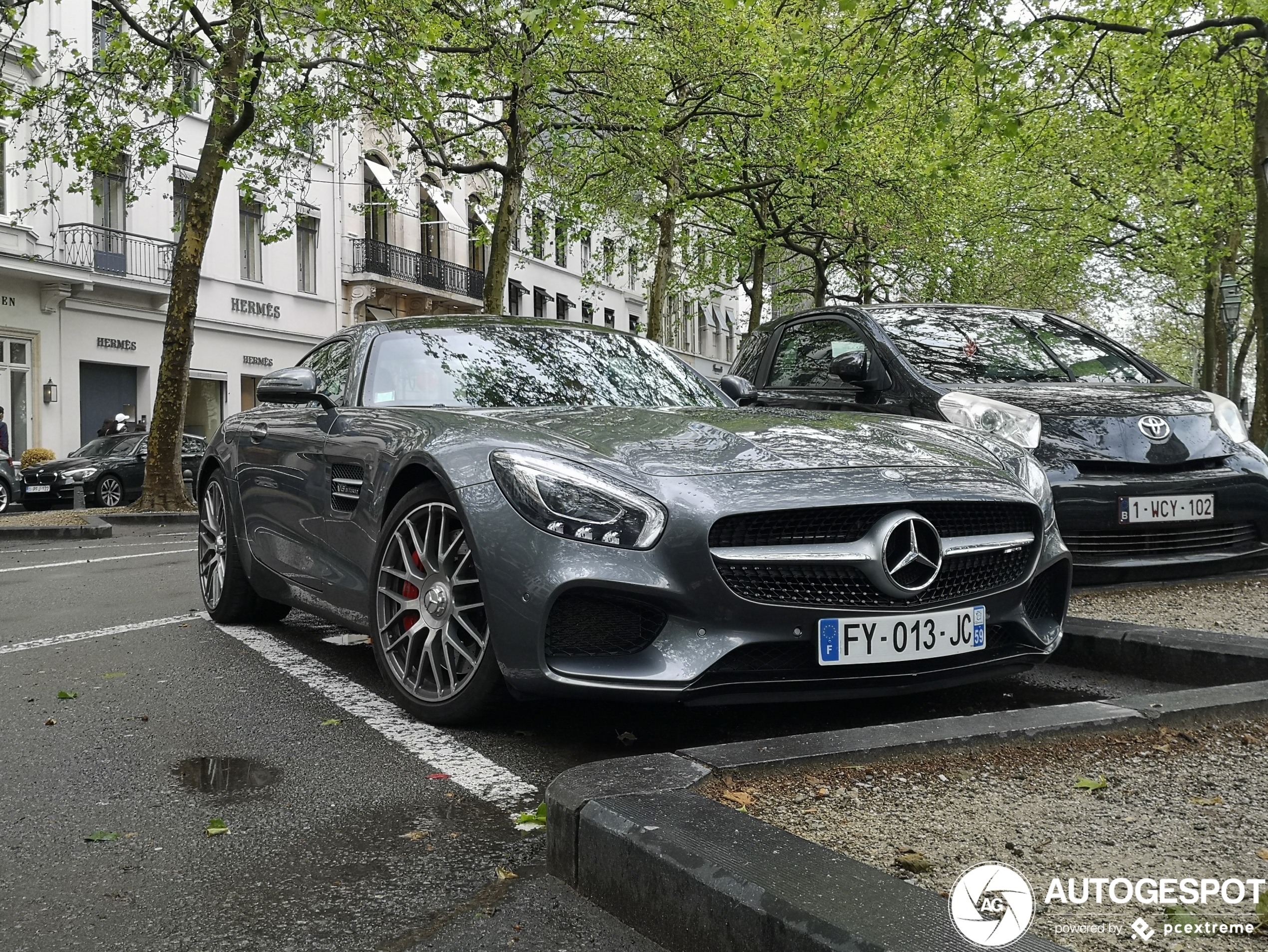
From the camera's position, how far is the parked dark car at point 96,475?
20.0 meters

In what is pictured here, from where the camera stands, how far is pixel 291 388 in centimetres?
484

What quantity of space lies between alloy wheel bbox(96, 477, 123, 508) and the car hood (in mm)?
18233

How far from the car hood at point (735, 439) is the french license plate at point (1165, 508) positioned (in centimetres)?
167

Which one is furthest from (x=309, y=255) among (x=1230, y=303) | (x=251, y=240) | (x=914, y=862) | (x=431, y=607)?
(x=914, y=862)

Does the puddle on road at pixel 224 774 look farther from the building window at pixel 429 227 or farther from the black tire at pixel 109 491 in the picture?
the building window at pixel 429 227

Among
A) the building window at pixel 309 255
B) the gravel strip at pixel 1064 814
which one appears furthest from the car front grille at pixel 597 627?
the building window at pixel 309 255

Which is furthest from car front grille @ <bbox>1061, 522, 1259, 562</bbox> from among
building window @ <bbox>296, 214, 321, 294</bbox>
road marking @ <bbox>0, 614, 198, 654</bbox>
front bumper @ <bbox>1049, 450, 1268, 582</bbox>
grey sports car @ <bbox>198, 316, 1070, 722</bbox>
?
building window @ <bbox>296, 214, 321, 294</bbox>

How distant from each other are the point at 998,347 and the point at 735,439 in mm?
3752

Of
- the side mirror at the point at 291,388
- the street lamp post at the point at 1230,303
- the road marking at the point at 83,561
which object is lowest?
the road marking at the point at 83,561

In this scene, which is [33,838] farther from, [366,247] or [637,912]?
[366,247]

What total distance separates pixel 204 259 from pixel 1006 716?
27.1m

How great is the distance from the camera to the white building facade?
77.9ft

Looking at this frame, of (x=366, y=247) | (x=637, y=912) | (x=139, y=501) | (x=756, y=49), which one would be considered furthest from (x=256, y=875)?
(x=366, y=247)

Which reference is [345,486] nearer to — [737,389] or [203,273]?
[737,389]
